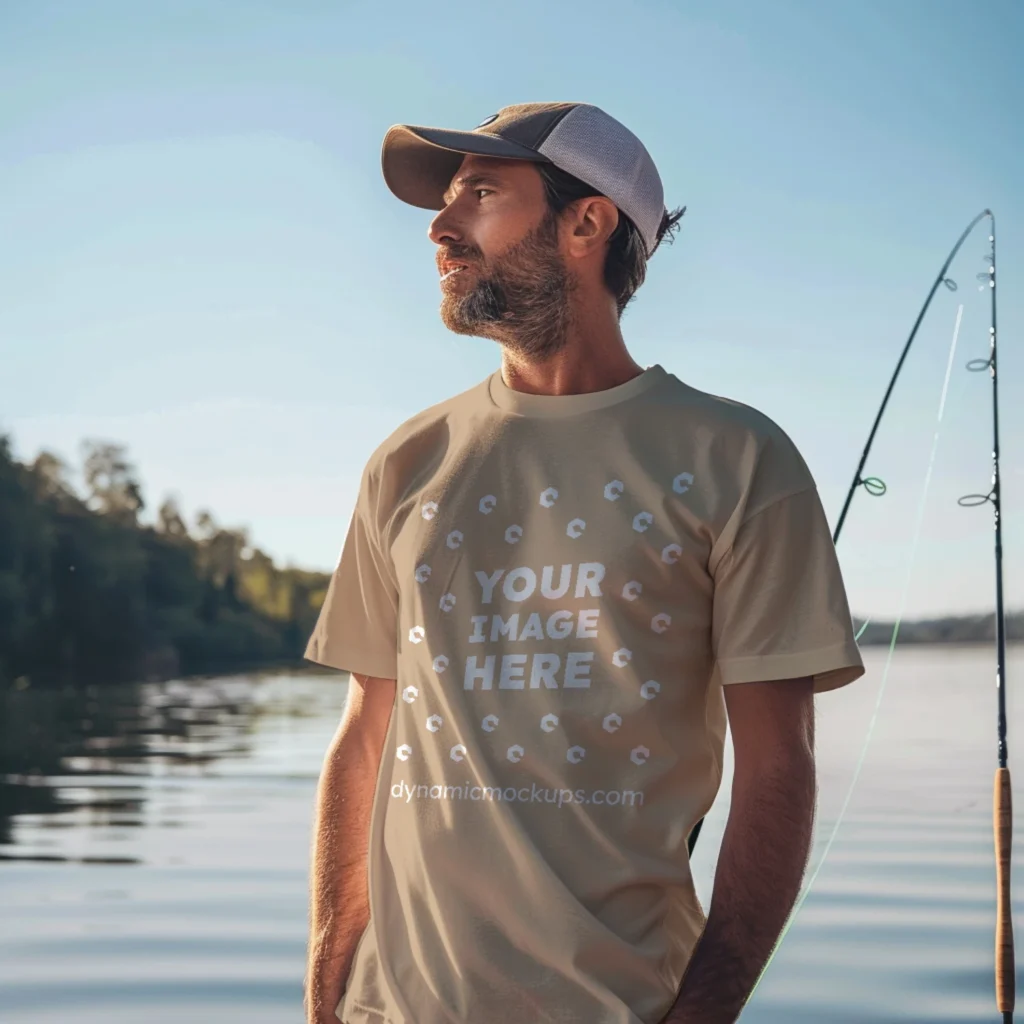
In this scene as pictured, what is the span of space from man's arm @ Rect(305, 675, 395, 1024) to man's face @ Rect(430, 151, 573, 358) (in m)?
0.49

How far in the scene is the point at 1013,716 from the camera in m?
20.4

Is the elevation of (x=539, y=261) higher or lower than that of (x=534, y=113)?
lower

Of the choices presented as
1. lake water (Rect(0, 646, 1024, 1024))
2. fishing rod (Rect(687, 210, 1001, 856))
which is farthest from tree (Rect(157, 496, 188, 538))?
fishing rod (Rect(687, 210, 1001, 856))

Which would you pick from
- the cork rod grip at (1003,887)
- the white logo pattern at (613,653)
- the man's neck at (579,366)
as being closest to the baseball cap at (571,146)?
the man's neck at (579,366)

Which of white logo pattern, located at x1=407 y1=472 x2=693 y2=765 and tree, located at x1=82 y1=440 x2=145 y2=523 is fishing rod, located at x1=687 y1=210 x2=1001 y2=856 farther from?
tree, located at x1=82 y1=440 x2=145 y2=523

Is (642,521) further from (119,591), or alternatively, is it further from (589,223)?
(119,591)

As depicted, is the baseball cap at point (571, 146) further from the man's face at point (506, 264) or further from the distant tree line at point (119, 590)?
the distant tree line at point (119, 590)

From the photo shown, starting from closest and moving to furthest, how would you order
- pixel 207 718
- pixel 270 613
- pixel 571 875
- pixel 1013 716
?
pixel 571 875 < pixel 1013 716 < pixel 207 718 < pixel 270 613

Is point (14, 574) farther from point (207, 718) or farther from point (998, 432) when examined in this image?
point (998, 432)

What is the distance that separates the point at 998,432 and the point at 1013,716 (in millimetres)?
17731

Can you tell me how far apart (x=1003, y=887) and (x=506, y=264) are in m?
2.07

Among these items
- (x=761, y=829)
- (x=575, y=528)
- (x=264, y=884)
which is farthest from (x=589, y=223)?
(x=264, y=884)

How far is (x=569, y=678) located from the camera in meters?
1.73

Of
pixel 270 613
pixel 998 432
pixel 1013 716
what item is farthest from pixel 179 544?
pixel 998 432
